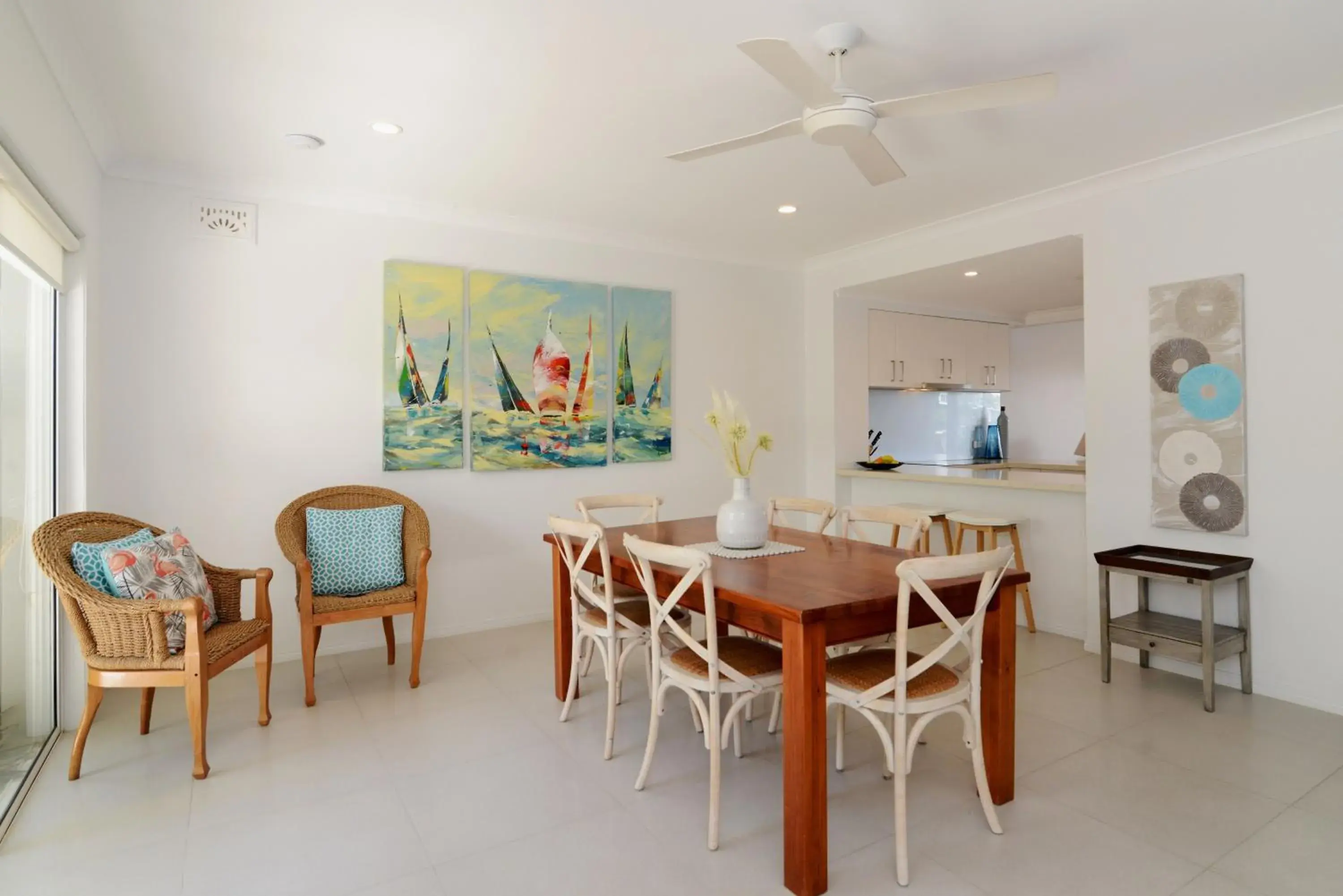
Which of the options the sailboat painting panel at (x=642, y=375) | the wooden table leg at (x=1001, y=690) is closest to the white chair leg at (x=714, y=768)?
the wooden table leg at (x=1001, y=690)

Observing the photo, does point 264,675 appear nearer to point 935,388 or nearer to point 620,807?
point 620,807

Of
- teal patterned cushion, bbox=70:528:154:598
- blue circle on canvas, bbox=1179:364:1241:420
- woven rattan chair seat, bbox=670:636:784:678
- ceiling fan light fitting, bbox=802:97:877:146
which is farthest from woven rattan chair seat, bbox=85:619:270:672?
blue circle on canvas, bbox=1179:364:1241:420

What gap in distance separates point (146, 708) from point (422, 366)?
208cm

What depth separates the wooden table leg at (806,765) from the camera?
6.21 feet

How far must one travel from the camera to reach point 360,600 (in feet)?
11.0

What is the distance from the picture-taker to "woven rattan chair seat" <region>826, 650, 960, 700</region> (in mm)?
Answer: 2115

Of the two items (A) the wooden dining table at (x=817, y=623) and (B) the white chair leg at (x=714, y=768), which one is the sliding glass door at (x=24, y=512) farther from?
(B) the white chair leg at (x=714, y=768)

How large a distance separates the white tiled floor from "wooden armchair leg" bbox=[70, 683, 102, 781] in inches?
2.7

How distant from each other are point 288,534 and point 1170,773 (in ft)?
12.3

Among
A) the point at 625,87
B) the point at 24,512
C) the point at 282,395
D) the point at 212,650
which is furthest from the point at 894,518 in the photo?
the point at 24,512

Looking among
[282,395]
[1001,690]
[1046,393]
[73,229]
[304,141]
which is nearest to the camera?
[1001,690]

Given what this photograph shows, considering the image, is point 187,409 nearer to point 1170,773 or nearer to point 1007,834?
point 1007,834

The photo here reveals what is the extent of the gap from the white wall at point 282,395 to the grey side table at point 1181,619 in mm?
2860

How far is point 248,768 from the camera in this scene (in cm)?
263
